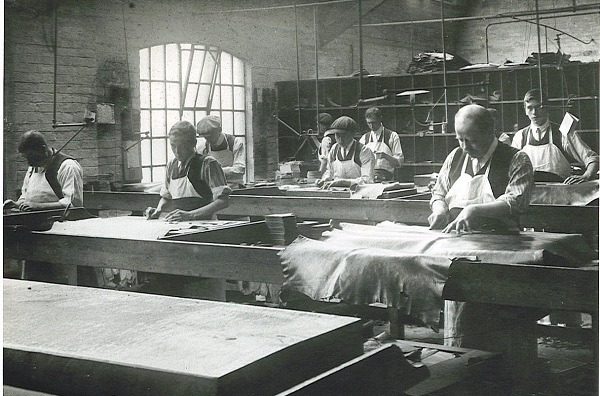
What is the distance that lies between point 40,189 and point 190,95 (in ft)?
8.94

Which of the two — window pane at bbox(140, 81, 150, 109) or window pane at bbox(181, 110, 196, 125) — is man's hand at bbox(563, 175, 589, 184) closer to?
window pane at bbox(181, 110, 196, 125)

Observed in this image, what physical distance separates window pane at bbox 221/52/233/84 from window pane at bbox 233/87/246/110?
137 mm

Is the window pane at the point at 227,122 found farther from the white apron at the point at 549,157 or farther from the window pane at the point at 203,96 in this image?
the white apron at the point at 549,157

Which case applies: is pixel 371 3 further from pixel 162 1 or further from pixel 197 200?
pixel 197 200

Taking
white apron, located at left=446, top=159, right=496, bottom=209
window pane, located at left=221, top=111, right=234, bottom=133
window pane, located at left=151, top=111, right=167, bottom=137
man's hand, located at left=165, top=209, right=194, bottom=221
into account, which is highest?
window pane, located at left=221, top=111, right=234, bottom=133

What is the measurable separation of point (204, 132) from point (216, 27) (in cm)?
274

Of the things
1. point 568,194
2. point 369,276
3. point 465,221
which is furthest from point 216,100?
point 369,276

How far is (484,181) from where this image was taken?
11.3 feet

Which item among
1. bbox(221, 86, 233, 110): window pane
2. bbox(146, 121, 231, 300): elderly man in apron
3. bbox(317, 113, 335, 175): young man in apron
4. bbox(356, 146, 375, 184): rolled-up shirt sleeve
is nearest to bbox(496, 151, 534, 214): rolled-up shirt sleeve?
bbox(146, 121, 231, 300): elderly man in apron

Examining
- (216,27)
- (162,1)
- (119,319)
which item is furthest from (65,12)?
(119,319)

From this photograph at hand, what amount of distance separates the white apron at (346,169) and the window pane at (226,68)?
6.43 feet

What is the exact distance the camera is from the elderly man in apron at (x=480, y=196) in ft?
10.9

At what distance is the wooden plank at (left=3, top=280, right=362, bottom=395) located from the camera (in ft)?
5.72

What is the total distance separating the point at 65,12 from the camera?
22.3ft
